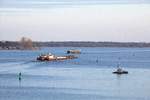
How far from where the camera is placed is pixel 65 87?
65062 mm

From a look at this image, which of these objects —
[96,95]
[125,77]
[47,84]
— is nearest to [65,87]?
[47,84]

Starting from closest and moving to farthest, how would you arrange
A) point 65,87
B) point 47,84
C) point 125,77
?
point 65,87
point 47,84
point 125,77

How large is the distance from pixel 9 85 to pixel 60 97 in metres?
16.0

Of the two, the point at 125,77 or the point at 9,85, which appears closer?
the point at 9,85

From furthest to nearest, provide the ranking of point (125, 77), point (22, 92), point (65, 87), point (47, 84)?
1. point (125, 77)
2. point (47, 84)
3. point (65, 87)
4. point (22, 92)

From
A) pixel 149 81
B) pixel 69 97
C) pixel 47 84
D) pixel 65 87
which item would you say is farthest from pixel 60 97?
pixel 149 81

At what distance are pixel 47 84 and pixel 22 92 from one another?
994 centimetres

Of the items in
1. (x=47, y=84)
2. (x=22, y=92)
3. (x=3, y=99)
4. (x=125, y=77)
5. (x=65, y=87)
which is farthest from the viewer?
(x=125, y=77)

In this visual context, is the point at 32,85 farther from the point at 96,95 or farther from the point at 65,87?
the point at 96,95

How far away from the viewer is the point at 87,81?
7319cm

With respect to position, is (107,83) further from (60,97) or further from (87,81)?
(60,97)

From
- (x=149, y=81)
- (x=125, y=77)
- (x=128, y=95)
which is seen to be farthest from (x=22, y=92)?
(x=125, y=77)

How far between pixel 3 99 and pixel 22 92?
709 centimetres

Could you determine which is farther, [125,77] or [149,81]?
[125,77]
